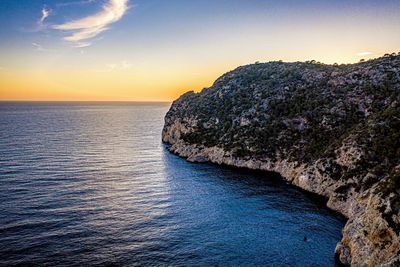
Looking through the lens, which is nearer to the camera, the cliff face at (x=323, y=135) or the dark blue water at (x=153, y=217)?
the cliff face at (x=323, y=135)

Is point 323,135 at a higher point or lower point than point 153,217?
higher

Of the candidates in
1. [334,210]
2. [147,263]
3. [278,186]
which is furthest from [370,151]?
[147,263]

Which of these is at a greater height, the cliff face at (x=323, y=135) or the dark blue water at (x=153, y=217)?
the cliff face at (x=323, y=135)

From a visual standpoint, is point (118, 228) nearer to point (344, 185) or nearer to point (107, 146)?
point (344, 185)

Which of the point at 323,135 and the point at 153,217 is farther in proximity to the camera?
the point at 323,135
